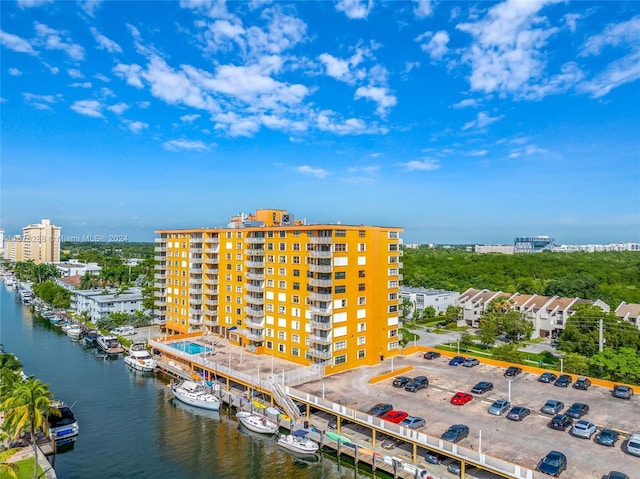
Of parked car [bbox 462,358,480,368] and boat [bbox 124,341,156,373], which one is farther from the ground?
parked car [bbox 462,358,480,368]

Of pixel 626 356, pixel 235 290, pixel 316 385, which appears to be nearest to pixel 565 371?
pixel 626 356

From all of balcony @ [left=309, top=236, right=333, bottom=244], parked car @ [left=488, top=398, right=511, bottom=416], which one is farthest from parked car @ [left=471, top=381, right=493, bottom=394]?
balcony @ [left=309, top=236, right=333, bottom=244]

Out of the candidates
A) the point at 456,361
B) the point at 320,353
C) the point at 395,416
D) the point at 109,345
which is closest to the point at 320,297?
the point at 320,353

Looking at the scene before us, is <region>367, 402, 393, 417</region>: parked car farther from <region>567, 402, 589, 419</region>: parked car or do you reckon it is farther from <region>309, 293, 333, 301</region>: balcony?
<region>567, 402, 589, 419</region>: parked car

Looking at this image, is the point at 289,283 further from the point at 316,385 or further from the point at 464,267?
the point at 464,267

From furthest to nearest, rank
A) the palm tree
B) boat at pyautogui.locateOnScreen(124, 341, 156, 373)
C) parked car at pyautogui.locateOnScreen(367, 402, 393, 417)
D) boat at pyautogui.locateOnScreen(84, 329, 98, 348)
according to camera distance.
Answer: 1. boat at pyautogui.locateOnScreen(84, 329, 98, 348)
2. boat at pyautogui.locateOnScreen(124, 341, 156, 373)
3. parked car at pyautogui.locateOnScreen(367, 402, 393, 417)
4. the palm tree

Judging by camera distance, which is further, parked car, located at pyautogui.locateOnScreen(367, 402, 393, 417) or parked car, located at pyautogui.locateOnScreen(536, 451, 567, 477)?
parked car, located at pyautogui.locateOnScreen(367, 402, 393, 417)

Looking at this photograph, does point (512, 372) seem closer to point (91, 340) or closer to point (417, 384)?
point (417, 384)
